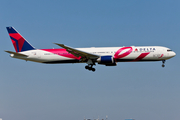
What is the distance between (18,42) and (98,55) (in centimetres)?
1676

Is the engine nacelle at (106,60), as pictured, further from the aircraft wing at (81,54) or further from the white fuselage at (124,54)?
the white fuselage at (124,54)

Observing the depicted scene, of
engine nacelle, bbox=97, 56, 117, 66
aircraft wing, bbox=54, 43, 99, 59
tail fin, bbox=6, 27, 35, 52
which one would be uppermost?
tail fin, bbox=6, 27, 35, 52

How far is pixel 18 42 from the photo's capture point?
60531mm

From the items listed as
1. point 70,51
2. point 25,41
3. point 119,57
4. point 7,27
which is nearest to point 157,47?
point 119,57

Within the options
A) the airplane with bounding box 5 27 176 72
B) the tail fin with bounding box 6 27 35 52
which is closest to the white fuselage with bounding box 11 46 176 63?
the airplane with bounding box 5 27 176 72

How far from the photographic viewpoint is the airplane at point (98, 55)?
178 feet

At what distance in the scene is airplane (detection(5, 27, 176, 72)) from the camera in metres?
54.1

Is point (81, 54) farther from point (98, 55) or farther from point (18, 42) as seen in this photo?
point (18, 42)

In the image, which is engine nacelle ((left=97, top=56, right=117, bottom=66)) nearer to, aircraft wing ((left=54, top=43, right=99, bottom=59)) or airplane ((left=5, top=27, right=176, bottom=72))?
airplane ((left=5, top=27, right=176, bottom=72))

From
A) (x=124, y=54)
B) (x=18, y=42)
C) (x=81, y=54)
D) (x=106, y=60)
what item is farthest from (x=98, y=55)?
(x=18, y=42)

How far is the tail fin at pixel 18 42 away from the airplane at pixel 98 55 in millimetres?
1257

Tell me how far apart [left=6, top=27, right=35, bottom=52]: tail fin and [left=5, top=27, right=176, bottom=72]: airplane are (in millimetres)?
1257

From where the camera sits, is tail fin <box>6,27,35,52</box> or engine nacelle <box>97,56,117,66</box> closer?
engine nacelle <box>97,56,117,66</box>

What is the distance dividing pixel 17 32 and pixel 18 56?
20.3 ft
